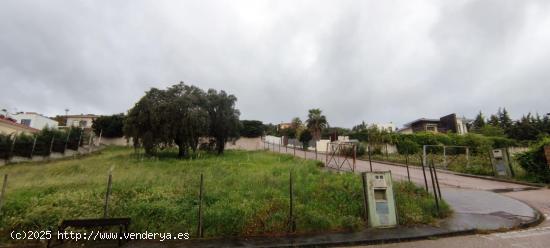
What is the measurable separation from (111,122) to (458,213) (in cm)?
4340

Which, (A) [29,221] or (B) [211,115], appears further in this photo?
(B) [211,115]

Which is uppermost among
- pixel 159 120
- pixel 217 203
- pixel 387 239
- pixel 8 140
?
pixel 159 120

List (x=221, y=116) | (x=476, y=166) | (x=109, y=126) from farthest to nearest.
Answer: (x=109, y=126)
(x=221, y=116)
(x=476, y=166)

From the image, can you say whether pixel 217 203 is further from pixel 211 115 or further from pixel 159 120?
pixel 211 115

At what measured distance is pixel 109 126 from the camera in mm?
39469

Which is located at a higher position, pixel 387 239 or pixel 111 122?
pixel 111 122

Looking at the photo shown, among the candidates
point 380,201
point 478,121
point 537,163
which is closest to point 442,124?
point 478,121

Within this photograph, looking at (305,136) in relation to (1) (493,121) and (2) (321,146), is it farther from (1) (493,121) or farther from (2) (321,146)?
(1) (493,121)

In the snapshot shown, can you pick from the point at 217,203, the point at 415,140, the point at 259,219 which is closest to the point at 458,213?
the point at 259,219

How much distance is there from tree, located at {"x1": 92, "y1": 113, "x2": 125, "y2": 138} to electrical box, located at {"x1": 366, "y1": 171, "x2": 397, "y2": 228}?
4058 cm

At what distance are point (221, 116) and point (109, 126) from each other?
22906 millimetres

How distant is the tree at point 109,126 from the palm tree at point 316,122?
30.2 m

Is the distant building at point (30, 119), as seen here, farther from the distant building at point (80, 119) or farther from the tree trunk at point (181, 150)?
the tree trunk at point (181, 150)

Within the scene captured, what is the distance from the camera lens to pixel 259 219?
714 cm
